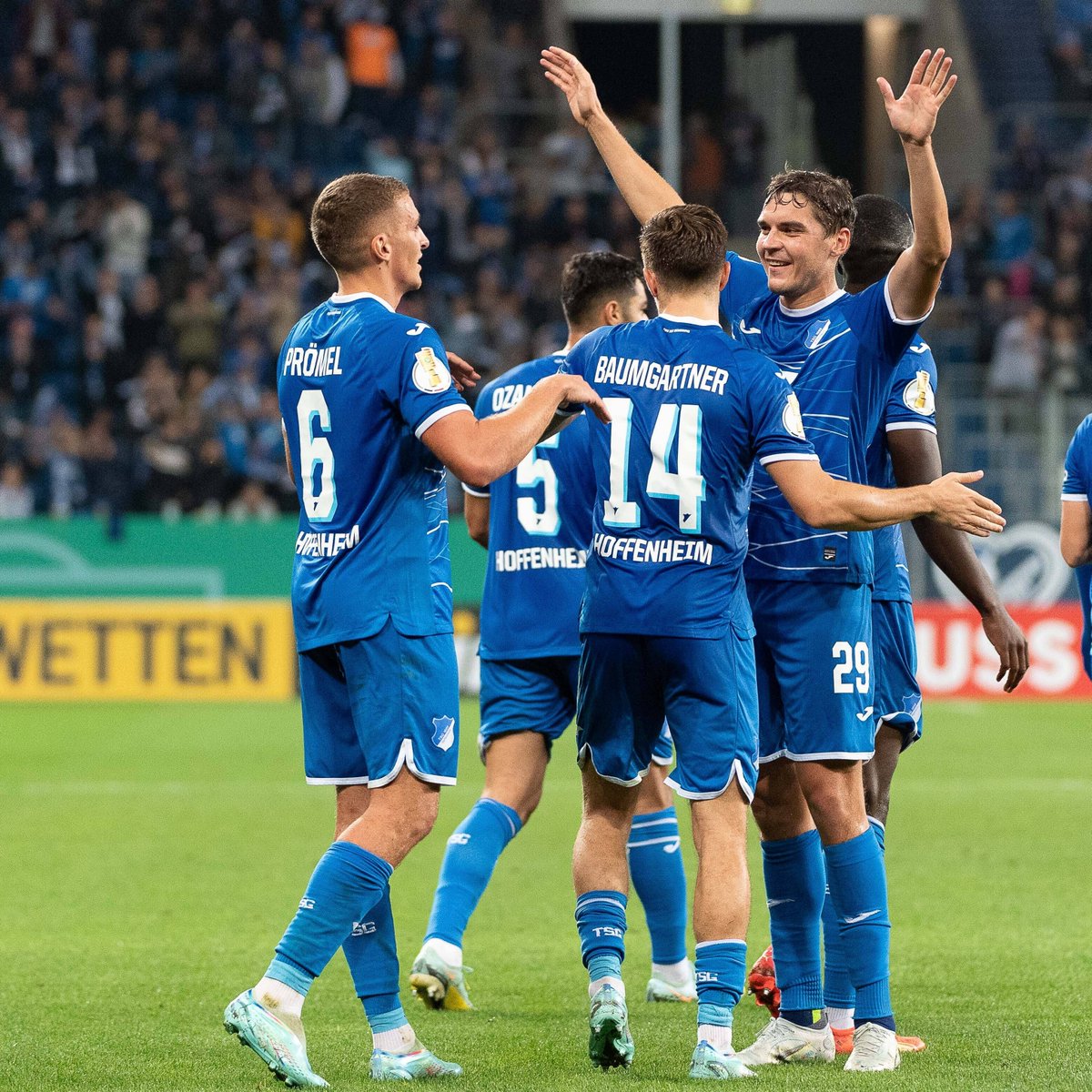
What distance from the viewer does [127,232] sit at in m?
20.6

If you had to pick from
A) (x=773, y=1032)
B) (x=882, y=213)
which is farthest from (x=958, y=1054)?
A: (x=882, y=213)

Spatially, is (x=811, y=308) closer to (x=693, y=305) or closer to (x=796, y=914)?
(x=693, y=305)

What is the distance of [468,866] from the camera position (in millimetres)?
5848

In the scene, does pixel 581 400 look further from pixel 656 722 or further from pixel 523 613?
pixel 523 613

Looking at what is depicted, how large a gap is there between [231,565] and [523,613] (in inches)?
468

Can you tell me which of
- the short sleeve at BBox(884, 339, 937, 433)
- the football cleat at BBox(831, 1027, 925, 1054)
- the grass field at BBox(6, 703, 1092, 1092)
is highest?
the short sleeve at BBox(884, 339, 937, 433)

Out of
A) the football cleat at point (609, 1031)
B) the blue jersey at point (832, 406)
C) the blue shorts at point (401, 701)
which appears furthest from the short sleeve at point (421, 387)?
the football cleat at point (609, 1031)

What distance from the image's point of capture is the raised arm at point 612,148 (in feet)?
18.3

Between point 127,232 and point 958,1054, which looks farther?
point 127,232

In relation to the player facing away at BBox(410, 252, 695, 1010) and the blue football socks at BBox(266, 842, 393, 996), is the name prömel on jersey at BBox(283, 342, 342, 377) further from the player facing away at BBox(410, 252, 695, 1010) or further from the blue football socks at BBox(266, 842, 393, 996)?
the player facing away at BBox(410, 252, 695, 1010)

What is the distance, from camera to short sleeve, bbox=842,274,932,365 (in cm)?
493

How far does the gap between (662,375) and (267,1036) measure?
1.91 m

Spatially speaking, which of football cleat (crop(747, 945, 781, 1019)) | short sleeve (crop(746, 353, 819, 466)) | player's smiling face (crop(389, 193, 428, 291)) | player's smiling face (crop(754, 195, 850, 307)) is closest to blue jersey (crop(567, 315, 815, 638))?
short sleeve (crop(746, 353, 819, 466))

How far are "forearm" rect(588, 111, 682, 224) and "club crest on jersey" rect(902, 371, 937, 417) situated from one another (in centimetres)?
94
